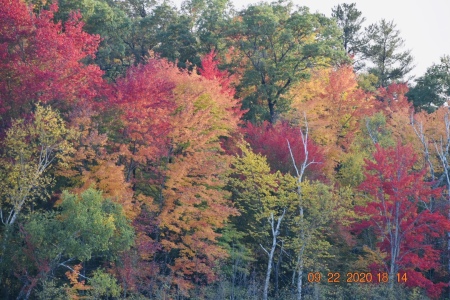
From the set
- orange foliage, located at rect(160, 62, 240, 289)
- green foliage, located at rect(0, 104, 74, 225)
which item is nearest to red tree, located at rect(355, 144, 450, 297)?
orange foliage, located at rect(160, 62, 240, 289)

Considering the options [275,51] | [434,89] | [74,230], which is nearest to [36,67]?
[74,230]

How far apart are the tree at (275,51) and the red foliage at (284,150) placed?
5195 mm

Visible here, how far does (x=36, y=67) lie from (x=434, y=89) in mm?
31564

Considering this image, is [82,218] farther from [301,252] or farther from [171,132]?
[301,252]

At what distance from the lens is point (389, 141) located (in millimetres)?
29219

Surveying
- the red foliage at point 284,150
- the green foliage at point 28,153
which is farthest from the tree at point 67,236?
the red foliage at point 284,150

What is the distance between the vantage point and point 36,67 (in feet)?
Answer: 68.5

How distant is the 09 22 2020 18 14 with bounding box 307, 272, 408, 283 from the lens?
73.6 feet

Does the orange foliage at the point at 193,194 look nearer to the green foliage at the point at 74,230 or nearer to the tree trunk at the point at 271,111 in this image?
the green foliage at the point at 74,230

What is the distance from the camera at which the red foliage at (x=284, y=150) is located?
83.5 ft

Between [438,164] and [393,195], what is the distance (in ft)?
26.3

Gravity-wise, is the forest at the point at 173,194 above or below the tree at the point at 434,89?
below

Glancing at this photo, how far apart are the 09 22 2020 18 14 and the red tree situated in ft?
0.81

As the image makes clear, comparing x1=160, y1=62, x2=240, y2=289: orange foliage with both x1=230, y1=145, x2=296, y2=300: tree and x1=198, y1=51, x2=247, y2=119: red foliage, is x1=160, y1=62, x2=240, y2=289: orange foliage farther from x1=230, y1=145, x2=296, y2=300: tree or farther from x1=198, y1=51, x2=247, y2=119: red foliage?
x1=198, y1=51, x2=247, y2=119: red foliage
